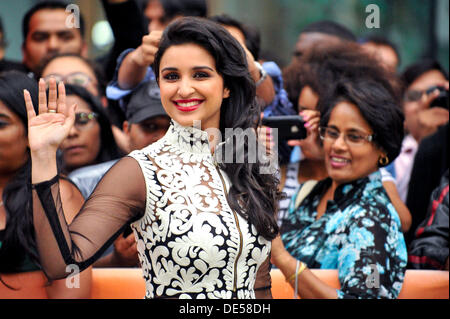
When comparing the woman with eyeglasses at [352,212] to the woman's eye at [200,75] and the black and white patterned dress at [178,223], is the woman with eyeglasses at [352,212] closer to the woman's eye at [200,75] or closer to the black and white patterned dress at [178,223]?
the black and white patterned dress at [178,223]

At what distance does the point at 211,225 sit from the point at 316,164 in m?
1.92

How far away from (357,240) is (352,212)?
0.62ft

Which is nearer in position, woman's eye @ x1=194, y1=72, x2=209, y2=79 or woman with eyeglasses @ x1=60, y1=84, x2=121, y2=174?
woman's eye @ x1=194, y1=72, x2=209, y2=79

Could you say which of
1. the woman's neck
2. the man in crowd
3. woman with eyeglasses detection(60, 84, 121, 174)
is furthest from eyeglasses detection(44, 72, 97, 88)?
the woman's neck

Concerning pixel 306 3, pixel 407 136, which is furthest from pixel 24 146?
pixel 306 3

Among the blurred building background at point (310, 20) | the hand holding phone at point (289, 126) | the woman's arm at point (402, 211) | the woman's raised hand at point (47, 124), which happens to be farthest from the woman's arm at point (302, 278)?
the blurred building background at point (310, 20)

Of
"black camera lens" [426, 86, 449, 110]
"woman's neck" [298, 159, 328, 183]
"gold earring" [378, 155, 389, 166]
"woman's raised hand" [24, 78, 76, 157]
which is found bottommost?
"woman's neck" [298, 159, 328, 183]

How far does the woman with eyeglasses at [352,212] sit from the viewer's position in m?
3.25

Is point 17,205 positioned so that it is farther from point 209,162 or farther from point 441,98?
point 441,98

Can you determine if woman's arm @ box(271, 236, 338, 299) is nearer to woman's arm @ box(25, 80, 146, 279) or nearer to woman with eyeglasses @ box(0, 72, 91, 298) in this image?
woman with eyeglasses @ box(0, 72, 91, 298)

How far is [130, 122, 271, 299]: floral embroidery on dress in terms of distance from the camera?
2.40 meters

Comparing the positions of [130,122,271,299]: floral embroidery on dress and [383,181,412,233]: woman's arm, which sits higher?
[130,122,271,299]: floral embroidery on dress

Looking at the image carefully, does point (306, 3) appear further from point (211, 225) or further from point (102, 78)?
point (211, 225)

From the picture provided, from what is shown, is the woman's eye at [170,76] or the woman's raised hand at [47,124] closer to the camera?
the woman's raised hand at [47,124]
